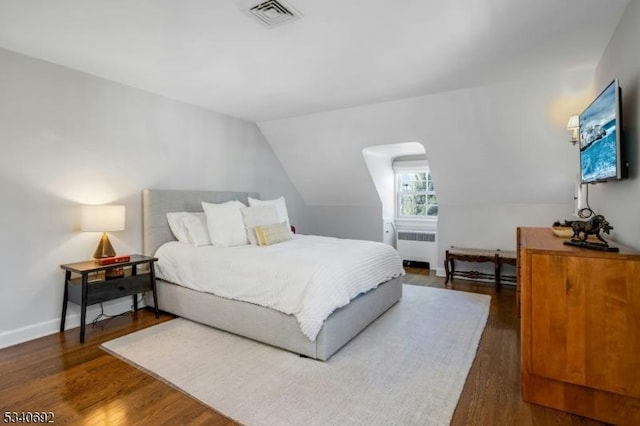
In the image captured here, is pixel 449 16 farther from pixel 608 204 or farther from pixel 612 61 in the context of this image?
pixel 608 204

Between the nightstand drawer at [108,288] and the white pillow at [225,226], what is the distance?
2.56 feet

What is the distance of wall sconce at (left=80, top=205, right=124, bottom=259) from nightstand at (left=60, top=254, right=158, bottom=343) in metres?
0.14

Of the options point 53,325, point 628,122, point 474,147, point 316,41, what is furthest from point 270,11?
point 53,325

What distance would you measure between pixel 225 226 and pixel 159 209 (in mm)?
763

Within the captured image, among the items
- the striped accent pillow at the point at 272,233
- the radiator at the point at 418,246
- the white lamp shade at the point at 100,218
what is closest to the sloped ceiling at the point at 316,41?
the white lamp shade at the point at 100,218

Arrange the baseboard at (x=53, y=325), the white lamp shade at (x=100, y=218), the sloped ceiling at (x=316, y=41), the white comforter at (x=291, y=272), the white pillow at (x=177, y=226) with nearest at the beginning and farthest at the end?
the sloped ceiling at (x=316, y=41) → the white comforter at (x=291, y=272) → the baseboard at (x=53, y=325) → the white lamp shade at (x=100, y=218) → the white pillow at (x=177, y=226)

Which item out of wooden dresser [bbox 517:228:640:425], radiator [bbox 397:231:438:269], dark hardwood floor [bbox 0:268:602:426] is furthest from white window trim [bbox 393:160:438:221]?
wooden dresser [bbox 517:228:640:425]

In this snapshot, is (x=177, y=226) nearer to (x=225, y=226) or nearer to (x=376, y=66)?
(x=225, y=226)

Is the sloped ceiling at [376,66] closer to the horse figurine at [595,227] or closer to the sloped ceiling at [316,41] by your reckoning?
the sloped ceiling at [316,41]

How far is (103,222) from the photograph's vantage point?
286cm

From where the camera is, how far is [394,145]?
4.73 meters

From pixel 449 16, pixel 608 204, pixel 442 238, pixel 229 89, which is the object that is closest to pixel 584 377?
pixel 608 204

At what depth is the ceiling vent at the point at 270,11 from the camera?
1.92m

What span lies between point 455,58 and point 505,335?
2.39 metres
